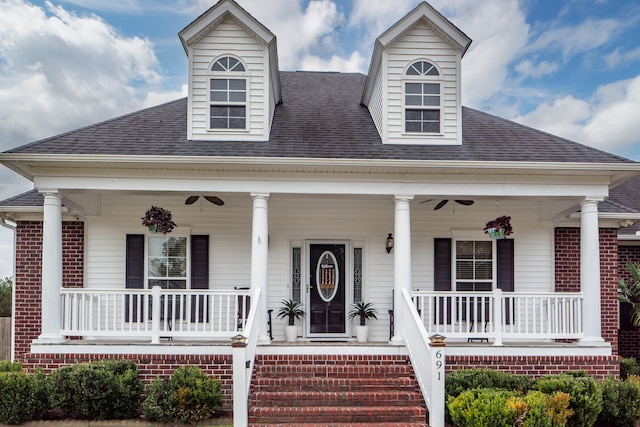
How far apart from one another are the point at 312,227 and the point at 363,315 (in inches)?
86.3

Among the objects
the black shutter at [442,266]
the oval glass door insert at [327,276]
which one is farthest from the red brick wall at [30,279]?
the black shutter at [442,266]

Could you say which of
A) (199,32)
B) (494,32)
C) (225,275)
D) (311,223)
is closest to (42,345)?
(225,275)

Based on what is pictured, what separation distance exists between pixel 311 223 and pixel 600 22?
10.6m

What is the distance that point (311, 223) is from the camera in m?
11.1

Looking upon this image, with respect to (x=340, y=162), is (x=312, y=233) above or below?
below

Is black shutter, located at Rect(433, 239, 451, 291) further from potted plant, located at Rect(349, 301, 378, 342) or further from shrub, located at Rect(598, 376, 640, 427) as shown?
shrub, located at Rect(598, 376, 640, 427)

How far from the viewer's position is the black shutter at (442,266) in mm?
11008

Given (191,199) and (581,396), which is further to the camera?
(191,199)

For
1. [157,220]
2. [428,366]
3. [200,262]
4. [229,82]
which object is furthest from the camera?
[200,262]

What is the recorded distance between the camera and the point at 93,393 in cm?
746

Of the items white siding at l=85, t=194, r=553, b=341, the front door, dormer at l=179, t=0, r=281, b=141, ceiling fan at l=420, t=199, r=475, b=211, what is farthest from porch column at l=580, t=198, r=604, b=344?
dormer at l=179, t=0, r=281, b=141

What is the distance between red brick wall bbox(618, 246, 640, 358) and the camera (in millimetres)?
12117

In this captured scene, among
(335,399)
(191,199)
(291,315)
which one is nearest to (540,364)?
(335,399)

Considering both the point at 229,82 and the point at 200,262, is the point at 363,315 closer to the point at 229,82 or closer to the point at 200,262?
the point at 200,262
